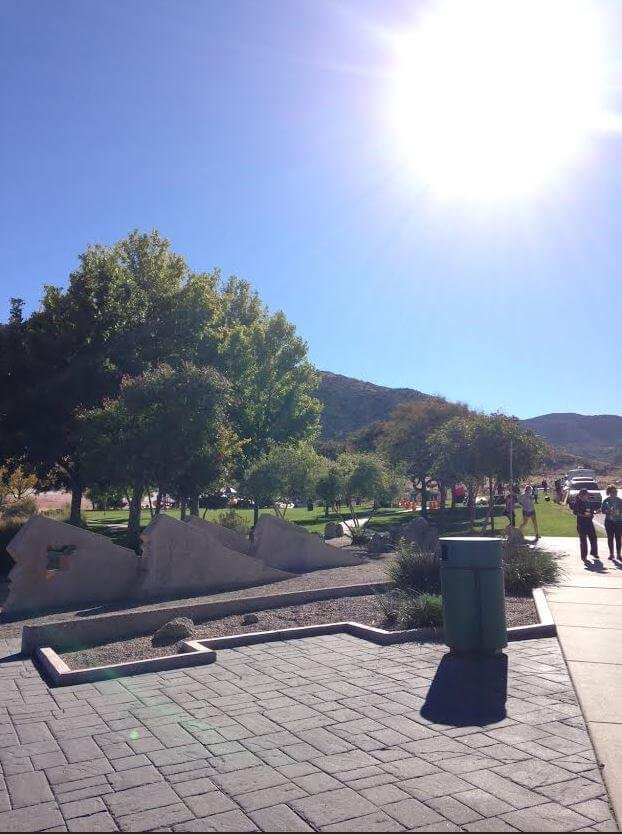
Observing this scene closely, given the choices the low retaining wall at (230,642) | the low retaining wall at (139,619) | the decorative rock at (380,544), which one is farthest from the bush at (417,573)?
the decorative rock at (380,544)

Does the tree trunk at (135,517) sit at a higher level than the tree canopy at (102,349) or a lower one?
lower

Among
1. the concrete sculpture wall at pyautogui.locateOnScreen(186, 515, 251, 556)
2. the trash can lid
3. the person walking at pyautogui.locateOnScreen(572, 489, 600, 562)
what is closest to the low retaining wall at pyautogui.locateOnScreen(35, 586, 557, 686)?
the trash can lid

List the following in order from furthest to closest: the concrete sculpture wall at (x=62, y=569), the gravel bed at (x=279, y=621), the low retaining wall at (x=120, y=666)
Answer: the concrete sculpture wall at (x=62, y=569) < the gravel bed at (x=279, y=621) < the low retaining wall at (x=120, y=666)

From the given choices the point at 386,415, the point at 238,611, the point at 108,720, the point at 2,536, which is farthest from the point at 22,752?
the point at 386,415

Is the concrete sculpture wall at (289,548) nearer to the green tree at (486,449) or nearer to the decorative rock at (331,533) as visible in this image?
the decorative rock at (331,533)

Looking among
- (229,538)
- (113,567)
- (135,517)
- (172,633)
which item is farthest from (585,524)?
(135,517)

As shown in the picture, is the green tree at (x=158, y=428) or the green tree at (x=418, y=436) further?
the green tree at (x=418, y=436)

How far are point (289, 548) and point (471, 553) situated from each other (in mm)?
9526

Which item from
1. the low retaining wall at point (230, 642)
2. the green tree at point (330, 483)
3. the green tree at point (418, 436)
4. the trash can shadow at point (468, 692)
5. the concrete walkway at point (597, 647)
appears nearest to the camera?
the concrete walkway at point (597, 647)

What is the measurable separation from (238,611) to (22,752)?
19.5 feet

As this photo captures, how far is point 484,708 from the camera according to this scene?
20.6 feet

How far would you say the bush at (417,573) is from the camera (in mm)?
11461

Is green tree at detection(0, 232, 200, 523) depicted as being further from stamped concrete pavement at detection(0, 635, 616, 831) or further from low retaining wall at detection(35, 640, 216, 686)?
stamped concrete pavement at detection(0, 635, 616, 831)

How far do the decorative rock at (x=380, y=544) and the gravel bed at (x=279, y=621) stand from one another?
29.4 feet
